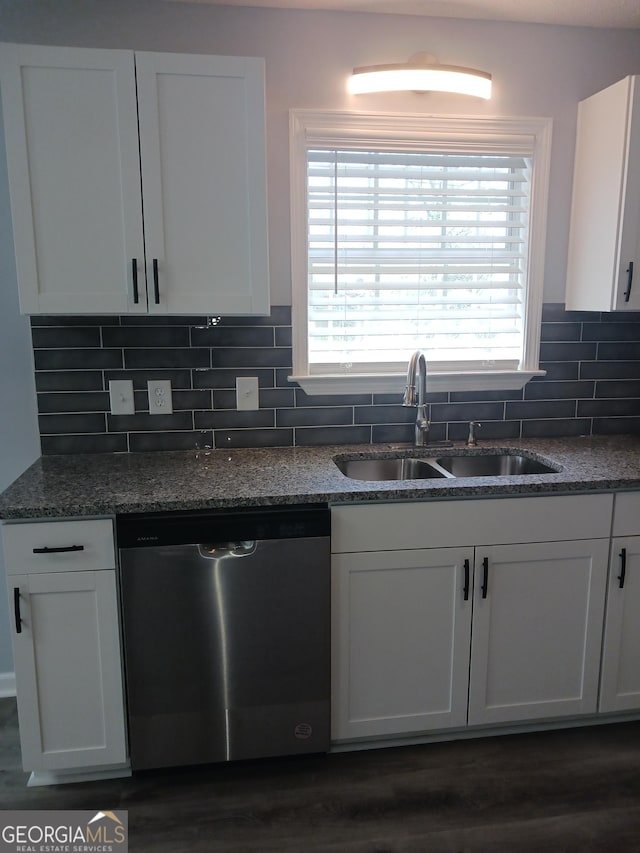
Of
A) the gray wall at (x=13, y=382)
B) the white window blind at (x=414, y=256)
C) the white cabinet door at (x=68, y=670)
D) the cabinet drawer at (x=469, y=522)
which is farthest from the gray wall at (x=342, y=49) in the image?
the white cabinet door at (x=68, y=670)

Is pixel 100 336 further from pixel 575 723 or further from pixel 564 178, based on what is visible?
pixel 575 723

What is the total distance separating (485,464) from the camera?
8.21 ft

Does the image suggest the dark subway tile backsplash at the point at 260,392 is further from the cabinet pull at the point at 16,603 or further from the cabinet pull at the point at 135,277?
the cabinet pull at the point at 16,603

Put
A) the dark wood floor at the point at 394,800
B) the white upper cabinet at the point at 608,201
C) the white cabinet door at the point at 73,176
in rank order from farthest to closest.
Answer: the white upper cabinet at the point at 608,201 → the white cabinet door at the point at 73,176 → the dark wood floor at the point at 394,800

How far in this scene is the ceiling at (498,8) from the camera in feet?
7.09

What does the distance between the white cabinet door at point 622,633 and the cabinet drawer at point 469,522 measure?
12cm

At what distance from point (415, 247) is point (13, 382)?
161 cm

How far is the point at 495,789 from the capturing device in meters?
1.96

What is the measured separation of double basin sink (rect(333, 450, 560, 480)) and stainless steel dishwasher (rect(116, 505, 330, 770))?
0.56m

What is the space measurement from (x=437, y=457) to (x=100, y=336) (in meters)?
1.36

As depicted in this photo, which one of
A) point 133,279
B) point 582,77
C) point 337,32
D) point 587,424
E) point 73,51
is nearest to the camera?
point 73,51

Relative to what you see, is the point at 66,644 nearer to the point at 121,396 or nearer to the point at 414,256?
the point at 121,396

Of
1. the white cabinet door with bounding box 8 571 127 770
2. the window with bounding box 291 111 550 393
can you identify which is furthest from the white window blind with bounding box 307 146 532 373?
the white cabinet door with bounding box 8 571 127 770

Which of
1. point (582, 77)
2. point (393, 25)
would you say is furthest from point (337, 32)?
point (582, 77)
